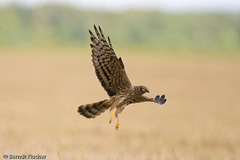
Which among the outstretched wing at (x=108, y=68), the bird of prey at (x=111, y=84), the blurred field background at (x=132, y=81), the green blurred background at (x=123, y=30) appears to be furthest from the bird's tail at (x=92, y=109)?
the green blurred background at (x=123, y=30)

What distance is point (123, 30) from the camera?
144 ft

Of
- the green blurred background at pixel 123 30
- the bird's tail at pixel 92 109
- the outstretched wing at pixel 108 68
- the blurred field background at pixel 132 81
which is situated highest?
the green blurred background at pixel 123 30

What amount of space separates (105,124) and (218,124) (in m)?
2.60

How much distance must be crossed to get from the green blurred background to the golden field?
1145 cm

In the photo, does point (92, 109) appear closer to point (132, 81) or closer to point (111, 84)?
point (111, 84)

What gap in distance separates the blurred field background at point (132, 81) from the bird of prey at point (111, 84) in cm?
75

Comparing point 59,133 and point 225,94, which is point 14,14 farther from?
point 59,133

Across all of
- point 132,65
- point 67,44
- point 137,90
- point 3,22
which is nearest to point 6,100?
point 137,90

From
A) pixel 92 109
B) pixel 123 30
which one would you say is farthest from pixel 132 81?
pixel 123 30

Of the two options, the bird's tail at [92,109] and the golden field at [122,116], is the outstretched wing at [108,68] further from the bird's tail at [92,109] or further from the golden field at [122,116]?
the golden field at [122,116]

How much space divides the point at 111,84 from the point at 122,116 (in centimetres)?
726

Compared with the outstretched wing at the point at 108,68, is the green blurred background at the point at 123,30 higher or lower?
higher

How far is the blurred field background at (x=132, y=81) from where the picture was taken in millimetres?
8742

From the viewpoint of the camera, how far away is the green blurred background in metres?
37.9
